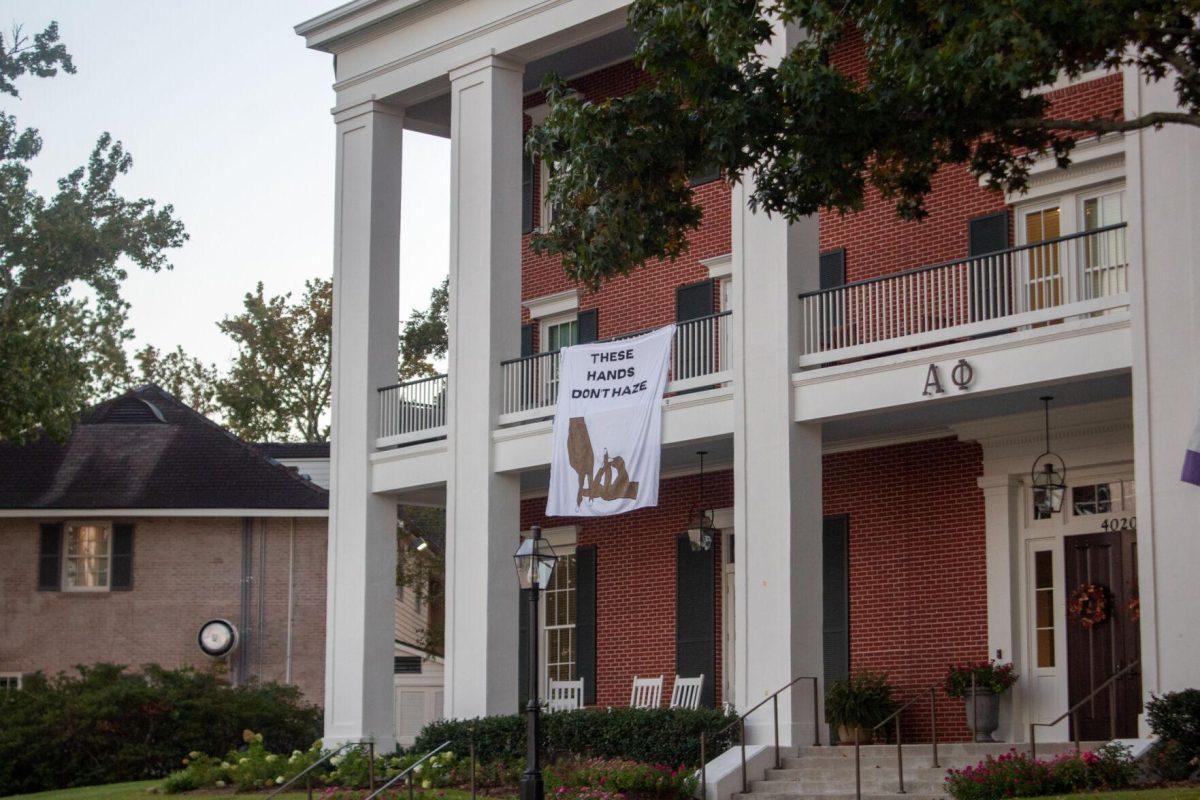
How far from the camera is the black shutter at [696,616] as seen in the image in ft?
82.6

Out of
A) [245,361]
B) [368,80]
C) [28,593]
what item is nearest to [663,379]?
[368,80]

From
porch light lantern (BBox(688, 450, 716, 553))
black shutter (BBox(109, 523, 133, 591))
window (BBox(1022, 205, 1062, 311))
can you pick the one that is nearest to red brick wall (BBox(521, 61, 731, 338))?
porch light lantern (BBox(688, 450, 716, 553))

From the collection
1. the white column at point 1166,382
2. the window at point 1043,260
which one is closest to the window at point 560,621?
the window at point 1043,260

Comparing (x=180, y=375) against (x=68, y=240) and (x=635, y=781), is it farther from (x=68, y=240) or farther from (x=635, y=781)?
(x=635, y=781)

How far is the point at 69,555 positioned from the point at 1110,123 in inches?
1094

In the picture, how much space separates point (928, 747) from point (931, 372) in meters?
4.04

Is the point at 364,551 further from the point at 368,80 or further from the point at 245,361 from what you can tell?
the point at 245,361

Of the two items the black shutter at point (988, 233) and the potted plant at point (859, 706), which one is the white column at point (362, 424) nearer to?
the potted plant at point (859, 706)

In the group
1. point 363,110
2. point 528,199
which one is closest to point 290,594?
point 528,199

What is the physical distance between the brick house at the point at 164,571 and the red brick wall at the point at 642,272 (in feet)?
37.6

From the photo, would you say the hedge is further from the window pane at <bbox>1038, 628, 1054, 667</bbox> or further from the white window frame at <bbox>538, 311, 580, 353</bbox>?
the white window frame at <bbox>538, 311, 580, 353</bbox>

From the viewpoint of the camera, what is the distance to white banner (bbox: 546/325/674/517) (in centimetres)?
2170

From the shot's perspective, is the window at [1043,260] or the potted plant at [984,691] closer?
the window at [1043,260]

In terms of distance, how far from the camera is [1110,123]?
14.4 metres
